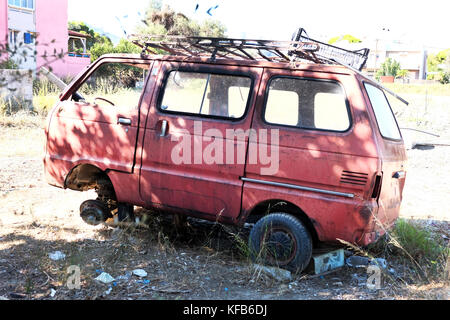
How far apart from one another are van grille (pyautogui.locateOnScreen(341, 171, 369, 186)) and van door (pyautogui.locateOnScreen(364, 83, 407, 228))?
0.22m

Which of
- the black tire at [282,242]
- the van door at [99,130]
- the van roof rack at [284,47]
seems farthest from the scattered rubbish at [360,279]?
the van door at [99,130]

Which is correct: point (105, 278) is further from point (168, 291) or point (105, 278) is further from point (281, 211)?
point (281, 211)

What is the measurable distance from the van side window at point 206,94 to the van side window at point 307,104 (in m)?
0.31

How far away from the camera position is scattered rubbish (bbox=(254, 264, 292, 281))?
179 inches

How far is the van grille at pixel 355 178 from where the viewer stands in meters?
4.35

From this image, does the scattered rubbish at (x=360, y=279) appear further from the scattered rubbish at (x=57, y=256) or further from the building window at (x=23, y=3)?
the building window at (x=23, y=3)

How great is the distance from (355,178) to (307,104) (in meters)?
0.93

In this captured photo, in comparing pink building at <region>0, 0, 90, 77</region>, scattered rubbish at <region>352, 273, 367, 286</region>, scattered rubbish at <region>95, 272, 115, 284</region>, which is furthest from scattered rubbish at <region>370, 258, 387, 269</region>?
pink building at <region>0, 0, 90, 77</region>

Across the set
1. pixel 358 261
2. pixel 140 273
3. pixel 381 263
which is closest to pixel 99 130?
pixel 140 273

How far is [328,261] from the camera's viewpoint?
496cm

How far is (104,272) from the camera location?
4445mm

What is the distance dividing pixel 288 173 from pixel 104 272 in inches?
78.2
